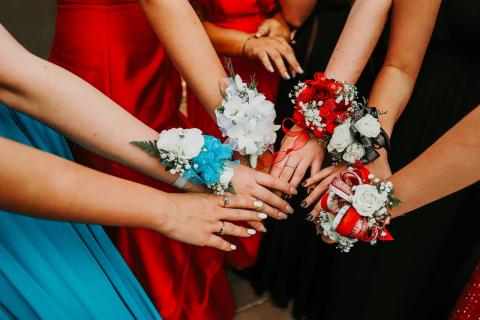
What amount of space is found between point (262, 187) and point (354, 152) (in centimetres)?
24

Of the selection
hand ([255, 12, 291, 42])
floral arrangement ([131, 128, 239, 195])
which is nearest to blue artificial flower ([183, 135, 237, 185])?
floral arrangement ([131, 128, 239, 195])

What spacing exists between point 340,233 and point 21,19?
5.68 feet

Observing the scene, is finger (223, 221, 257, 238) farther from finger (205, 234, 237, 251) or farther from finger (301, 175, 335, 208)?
finger (301, 175, 335, 208)

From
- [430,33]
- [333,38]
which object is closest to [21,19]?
[333,38]

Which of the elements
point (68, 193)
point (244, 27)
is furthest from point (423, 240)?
point (68, 193)

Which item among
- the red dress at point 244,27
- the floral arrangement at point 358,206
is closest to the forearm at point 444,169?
the floral arrangement at point 358,206

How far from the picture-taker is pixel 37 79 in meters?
0.81

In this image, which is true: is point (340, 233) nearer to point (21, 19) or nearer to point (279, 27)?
point (279, 27)

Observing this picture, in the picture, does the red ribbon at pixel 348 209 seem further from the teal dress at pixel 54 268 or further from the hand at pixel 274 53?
the teal dress at pixel 54 268

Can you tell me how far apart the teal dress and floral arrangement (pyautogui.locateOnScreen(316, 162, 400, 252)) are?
0.52 m

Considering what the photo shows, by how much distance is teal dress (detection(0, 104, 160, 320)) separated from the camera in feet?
2.66

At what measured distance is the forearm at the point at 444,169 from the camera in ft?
2.77

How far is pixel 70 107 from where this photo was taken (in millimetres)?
862

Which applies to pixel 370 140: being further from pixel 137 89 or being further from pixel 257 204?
pixel 137 89
